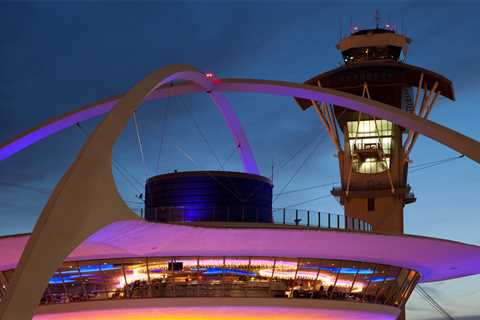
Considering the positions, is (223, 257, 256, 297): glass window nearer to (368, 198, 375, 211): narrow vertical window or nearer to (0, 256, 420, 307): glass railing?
(0, 256, 420, 307): glass railing

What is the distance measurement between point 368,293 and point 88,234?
24.0m

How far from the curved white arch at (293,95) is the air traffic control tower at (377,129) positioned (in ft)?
127

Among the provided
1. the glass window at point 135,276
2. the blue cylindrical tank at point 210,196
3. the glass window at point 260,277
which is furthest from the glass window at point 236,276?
the glass window at point 135,276

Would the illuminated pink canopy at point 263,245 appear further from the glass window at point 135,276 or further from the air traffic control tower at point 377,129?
the air traffic control tower at point 377,129

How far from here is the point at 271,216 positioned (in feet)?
→ 177

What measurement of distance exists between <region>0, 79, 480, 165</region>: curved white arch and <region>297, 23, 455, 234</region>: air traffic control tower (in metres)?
38.6

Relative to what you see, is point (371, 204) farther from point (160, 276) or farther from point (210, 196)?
point (160, 276)

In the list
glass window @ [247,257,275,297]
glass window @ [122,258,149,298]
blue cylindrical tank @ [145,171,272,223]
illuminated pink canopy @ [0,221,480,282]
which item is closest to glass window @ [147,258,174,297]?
glass window @ [122,258,149,298]

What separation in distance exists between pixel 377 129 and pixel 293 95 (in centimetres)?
4220

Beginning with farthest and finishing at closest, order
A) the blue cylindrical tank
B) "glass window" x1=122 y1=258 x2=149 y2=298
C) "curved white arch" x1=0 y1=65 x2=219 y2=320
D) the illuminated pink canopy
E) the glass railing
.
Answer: the blue cylindrical tank
"glass window" x1=122 y1=258 x2=149 y2=298
the glass railing
the illuminated pink canopy
"curved white arch" x1=0 y1=65 x2=219 y2=320

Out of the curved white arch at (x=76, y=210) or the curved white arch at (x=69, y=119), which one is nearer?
the curved white arch at (x=76, y=210)

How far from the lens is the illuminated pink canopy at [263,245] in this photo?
41.4m

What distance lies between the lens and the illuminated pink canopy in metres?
41.4

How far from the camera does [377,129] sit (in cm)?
9462
